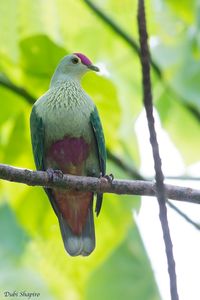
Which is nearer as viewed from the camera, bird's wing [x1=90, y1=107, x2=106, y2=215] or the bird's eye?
bird's wing [x1=90, y1=107, x2=106, y2=215]

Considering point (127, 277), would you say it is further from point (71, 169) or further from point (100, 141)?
point (100, 141)

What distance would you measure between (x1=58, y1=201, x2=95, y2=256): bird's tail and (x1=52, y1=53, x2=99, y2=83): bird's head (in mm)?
728

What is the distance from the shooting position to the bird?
3.70 meters

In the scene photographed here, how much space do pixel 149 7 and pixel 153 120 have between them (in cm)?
288

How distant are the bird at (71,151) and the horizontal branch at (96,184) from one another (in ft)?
1.75

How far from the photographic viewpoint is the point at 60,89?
3957mm

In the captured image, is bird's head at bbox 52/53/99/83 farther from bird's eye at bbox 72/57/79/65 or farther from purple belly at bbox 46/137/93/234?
purple belly at bbox 46/137/93/234

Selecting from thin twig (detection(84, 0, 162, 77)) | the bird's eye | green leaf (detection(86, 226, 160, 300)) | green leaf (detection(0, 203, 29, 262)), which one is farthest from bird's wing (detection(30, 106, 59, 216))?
green leaf (detection(0, 203, 29, 262))

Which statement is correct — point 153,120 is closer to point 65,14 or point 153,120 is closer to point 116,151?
point 116,151

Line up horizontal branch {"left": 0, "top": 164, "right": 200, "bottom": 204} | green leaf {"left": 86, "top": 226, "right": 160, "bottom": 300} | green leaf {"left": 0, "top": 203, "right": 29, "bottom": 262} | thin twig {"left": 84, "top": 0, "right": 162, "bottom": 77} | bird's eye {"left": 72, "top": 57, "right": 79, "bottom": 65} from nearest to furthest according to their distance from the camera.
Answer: horizontal branch {"left": 0, "top": 164, "right": 200, "bottom": 204} < bird's eye {"left": 72, "top": 57, "right": 79, "bottom": 65} < thin twig {"left": 84, "top": 0, "right": 162, "bottom": 77} < green leaf {"left": 86, "top": 226, "right": 160, "bottom": 300} < green leaf {"left": 0, "top": 203, "right": 29, "bottom": 262}

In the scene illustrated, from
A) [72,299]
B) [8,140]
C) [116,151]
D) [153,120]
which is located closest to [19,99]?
[8,140]

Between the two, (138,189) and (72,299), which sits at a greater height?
(138,189)

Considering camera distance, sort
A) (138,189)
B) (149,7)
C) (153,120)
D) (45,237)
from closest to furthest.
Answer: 1. (153,120)
2. (138,189)
3. (45,237)
4. (149,7)

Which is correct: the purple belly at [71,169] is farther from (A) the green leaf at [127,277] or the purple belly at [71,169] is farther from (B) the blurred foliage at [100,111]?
(A) the green leaf at [127,277]
